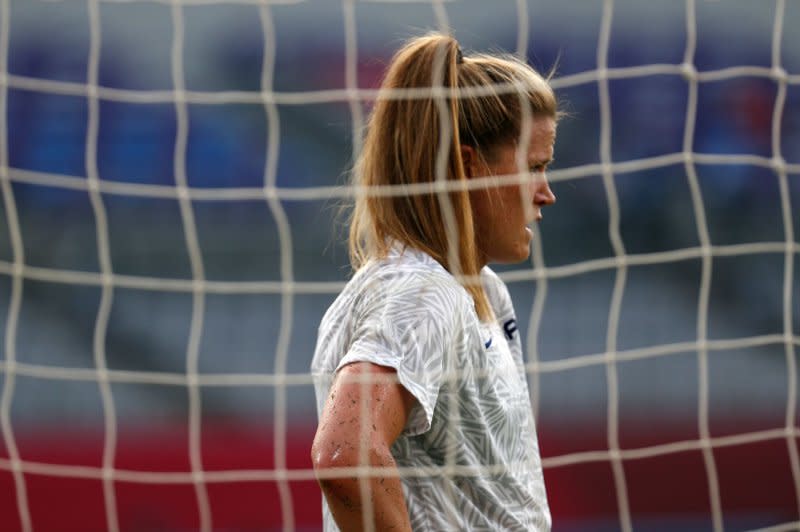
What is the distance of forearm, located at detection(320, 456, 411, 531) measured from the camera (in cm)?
107

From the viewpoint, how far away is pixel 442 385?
3.76 feet

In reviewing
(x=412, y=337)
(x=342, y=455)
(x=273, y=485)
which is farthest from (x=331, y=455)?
(x=273, y=485)

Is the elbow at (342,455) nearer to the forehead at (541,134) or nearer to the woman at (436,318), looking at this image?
the woman at (436,318)

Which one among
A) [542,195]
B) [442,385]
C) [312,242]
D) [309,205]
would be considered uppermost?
[309,205]

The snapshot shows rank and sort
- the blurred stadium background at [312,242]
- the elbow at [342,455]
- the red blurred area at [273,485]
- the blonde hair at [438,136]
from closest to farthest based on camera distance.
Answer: the elbow at [342,455] < the blonde hair at [438,136] < the red blurred area at [273,485] < the blurred stadium background at [312,242]

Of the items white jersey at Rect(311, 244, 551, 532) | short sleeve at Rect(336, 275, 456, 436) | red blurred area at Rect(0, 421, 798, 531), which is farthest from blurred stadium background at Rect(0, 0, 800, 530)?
short sleeve at Rect(336, 275, 456, 436)

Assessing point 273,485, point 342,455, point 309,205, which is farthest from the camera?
point 309,205

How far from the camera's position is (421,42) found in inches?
50.0

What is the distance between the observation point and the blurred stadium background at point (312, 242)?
3.85 m

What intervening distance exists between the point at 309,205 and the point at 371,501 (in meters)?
2.96

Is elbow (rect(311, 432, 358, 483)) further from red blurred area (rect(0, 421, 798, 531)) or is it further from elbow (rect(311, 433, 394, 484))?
red blurred area (rect(0, 421, 798, 531))

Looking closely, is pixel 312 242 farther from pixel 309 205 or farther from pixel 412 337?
pixel 412 337

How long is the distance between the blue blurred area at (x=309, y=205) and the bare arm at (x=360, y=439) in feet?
9.19

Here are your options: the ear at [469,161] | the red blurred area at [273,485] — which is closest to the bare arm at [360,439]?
the ear at [469,161]
